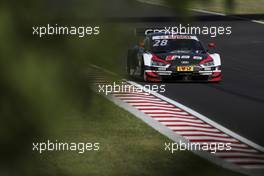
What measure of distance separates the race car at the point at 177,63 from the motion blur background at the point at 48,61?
784 inches

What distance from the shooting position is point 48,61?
123cm

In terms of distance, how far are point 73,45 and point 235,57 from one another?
28.9 metres

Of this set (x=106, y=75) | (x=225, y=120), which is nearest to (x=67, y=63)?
(x=106, y=75)

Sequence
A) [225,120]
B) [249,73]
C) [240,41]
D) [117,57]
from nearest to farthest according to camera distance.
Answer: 1. [117,57]
2. [225,120]
3. [249,73]
4. [240,41]

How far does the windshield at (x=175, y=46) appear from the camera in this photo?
71.9 feet

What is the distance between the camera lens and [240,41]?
34656 mm

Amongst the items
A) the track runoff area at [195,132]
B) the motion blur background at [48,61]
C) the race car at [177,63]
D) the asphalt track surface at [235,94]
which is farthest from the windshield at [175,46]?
the motion blur background at [48,61]

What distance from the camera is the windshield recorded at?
2192cm

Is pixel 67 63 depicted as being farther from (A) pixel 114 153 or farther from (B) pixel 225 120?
(B) pixel 225 120

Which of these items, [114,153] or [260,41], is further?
[260,41]

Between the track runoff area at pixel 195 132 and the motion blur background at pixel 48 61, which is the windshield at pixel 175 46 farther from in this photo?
the motion blur background at pixel 48 61

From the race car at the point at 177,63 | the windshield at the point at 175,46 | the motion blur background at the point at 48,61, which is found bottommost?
the race car at the point at 177,63

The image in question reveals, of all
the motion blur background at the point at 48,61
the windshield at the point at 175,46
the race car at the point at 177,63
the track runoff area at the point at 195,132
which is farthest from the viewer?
the windshield at the point at 175,46

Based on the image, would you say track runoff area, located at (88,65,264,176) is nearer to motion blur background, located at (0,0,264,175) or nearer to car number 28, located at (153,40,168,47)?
car number 28, located at (153,40,168,47)
